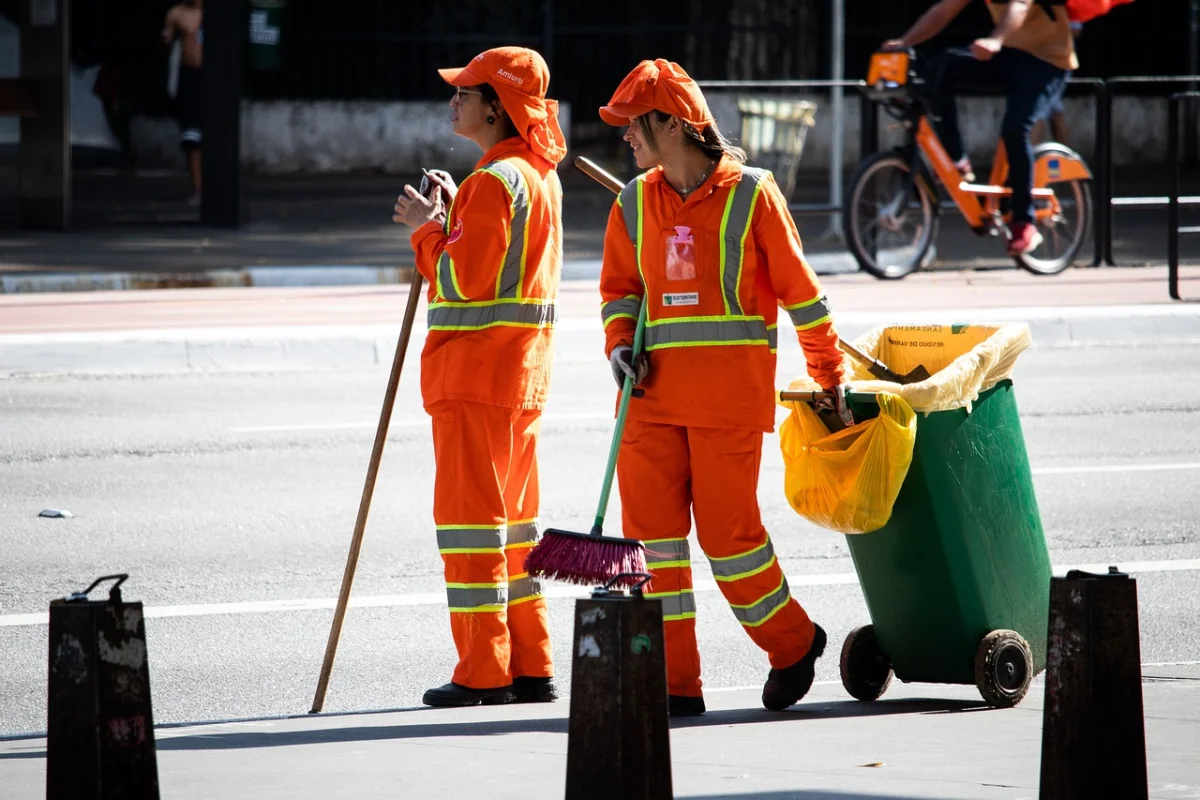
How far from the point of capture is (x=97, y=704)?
3881 millimetres

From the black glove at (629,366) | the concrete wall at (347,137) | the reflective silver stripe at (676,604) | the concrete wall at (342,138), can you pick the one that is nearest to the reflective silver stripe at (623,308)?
the black glove at (629,366)

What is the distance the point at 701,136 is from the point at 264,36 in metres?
15.4

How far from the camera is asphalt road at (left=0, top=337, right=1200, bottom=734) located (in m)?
6.47

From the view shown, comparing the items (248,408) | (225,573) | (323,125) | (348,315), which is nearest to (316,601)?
(225,573)

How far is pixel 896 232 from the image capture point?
50.9 feet

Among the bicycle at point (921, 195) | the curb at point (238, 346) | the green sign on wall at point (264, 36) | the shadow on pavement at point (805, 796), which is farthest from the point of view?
the green sign on wall at point (264, 36)

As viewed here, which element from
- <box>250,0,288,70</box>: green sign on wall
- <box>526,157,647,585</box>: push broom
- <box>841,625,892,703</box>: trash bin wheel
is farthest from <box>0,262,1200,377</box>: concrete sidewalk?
<box>526,157,647,585</box>: push broom

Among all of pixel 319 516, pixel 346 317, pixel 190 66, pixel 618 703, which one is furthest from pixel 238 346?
pixel 190 66

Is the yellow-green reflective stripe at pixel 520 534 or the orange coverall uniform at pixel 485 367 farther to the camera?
the yellow-green reflective stripe at pixel 520 534

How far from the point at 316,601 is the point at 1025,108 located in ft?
29.2

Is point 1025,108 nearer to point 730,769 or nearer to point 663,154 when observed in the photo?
point 663,154

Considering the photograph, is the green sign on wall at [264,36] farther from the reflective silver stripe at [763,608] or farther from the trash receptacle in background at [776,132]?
the reflective silver stripe at [763,608]

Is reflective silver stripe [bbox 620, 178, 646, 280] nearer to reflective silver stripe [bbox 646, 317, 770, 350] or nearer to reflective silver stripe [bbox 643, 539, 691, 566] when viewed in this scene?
reflective silver stripe [bbox 646, 317, 770, 350]

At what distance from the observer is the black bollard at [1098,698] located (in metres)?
4.05
